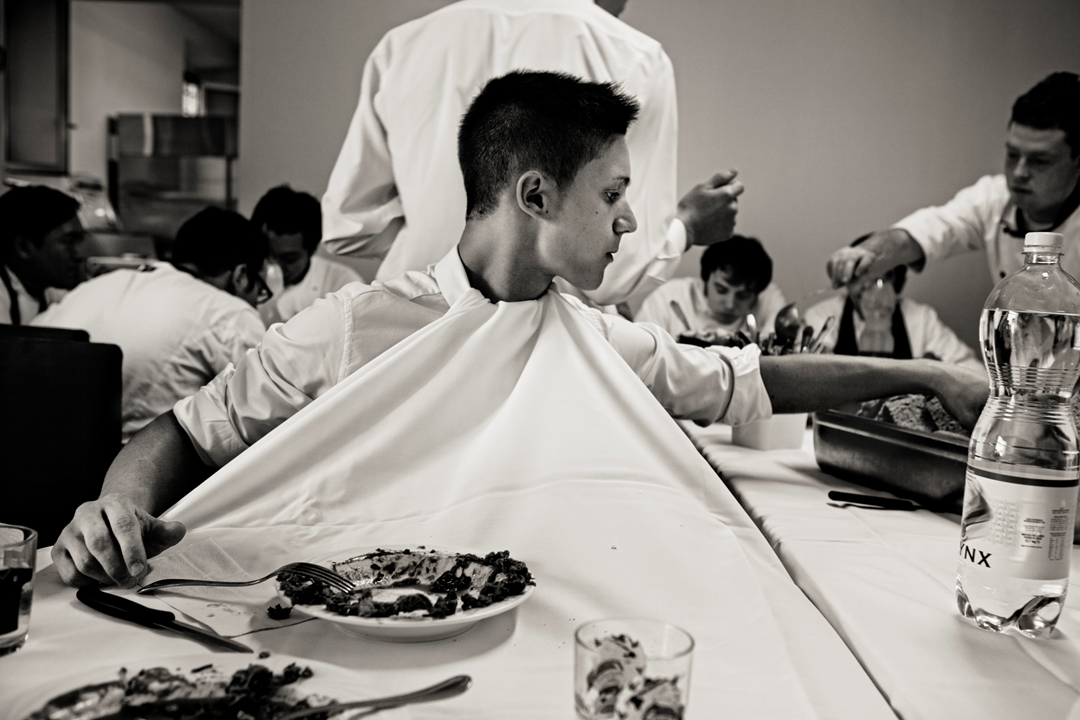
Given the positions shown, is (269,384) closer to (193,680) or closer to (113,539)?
(113,539)

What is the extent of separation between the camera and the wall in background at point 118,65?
Answer: 5.96 meters

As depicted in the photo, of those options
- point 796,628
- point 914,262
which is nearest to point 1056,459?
point 796,628

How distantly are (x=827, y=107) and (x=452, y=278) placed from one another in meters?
3.89

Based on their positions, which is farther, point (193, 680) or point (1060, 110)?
point (1060, 110)

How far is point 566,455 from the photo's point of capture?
1036 mm

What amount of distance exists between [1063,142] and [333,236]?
204 centimetres

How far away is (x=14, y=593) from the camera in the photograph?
64 cm

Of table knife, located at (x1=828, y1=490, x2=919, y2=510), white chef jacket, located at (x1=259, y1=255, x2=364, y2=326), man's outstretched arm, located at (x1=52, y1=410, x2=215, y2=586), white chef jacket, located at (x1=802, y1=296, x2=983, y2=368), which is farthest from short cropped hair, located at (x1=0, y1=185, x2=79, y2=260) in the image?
white chef jacket, located at (x1=802, y1=296, x2=983, y2=368)

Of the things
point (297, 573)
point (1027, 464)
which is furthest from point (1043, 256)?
point (297, 573)

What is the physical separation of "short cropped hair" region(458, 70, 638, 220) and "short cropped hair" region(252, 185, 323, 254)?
249 cm

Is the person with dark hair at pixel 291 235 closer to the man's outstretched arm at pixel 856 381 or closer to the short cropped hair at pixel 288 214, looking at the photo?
the short cropped hair at pixel 288 214

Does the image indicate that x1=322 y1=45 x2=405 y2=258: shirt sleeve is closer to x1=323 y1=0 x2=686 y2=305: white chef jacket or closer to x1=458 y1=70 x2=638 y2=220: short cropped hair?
x1=323 y1=0 x2=686 y2=305: white chef jacket

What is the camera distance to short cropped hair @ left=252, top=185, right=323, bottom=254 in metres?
3.68

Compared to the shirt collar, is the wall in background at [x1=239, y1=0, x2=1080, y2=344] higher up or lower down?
higher up
